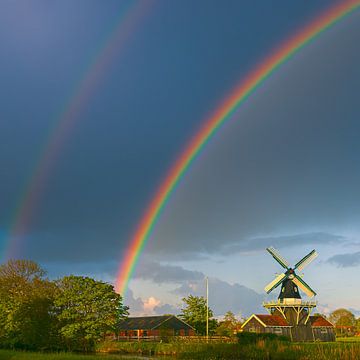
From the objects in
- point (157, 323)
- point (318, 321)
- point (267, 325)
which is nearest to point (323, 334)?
point (318, 321)

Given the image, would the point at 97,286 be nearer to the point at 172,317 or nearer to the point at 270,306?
the point at 172,317

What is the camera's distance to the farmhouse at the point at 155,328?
231ft

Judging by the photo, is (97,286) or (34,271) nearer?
(97,286)

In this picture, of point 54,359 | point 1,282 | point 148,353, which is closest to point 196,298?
point 148,353

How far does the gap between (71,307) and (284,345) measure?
2527 cm

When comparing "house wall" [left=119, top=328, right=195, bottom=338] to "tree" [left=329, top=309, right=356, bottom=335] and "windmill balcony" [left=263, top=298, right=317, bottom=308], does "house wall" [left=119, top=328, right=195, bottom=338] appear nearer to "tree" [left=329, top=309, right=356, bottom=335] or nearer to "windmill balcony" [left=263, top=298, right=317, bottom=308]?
"windmill balcony" [left=263, top=298, right=317, bottom=308]

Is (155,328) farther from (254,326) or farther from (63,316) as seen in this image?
(63,316)

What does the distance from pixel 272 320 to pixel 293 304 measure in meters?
4.79

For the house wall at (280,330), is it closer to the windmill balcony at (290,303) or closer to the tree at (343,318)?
the windmill balcony at (290,303)

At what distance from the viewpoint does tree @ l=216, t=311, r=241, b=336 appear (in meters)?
66.9

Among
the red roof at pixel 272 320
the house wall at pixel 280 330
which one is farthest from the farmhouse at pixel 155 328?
the house wall at pixel 280 330

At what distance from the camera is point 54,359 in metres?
35.0

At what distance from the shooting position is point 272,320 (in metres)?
70.4

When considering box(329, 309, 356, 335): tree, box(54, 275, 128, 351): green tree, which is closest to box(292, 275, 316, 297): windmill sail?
box(54, 275, 128, 351): green tree
